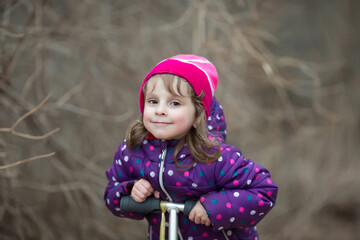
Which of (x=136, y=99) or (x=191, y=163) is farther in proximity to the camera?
(x=136, y=99)

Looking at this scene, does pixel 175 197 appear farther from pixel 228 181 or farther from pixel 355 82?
pixel 355 82

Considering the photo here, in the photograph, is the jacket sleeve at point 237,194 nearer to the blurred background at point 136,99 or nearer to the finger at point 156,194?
the finger at point 156,194

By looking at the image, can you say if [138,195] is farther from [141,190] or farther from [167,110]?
[167,110]

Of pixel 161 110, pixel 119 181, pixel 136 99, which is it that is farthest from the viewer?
pixel 136 99

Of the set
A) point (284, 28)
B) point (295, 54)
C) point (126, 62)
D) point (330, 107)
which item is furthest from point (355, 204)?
point (126, 62)

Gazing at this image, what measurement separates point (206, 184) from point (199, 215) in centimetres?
15

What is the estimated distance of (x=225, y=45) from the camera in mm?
4562

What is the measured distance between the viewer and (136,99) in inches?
165

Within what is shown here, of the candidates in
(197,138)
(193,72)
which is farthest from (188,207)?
(193,72)

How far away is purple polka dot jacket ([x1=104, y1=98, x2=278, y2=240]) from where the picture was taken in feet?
6.39

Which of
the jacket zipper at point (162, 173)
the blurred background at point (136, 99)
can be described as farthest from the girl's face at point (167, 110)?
the blurred background at point (136, 99)

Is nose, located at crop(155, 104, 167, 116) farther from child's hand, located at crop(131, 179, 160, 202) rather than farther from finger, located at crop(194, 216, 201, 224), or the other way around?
finger, located at crop(194, 216, 201, 224)

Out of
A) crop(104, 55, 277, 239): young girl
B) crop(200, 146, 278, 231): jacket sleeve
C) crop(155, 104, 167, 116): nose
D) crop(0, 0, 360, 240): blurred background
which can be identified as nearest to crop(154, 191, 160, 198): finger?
crop(104, 55, 277, 239): young girl

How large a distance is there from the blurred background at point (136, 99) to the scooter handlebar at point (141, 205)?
50 centimetres
